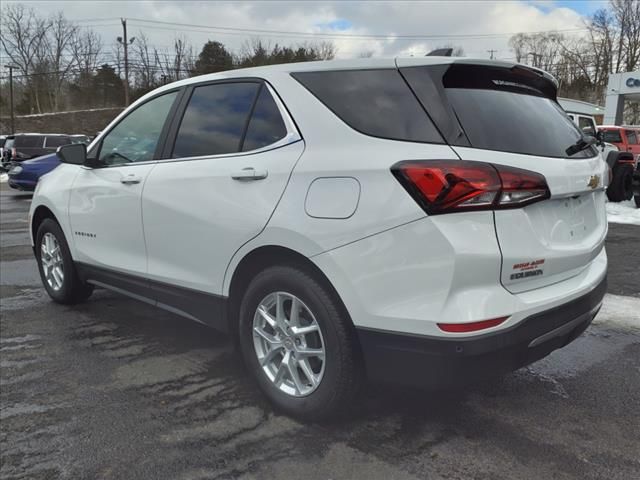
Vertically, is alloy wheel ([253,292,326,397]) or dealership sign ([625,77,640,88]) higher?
dealership sign ([625,77,640,88])

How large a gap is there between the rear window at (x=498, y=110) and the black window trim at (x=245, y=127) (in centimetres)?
65

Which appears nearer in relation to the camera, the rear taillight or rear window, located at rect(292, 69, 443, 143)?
the rear taillight

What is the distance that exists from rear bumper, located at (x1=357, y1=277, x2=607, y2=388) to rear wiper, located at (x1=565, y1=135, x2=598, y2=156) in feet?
2.47

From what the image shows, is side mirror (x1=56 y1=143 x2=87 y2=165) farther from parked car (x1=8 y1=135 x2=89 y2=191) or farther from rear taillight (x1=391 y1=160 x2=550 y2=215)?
parked car (x1=8 y1=135 x2=89 y2=191)

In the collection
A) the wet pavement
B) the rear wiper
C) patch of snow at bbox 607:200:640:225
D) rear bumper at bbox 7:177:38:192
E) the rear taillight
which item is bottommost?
the wet pavement

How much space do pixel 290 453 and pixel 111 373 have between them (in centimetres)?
155

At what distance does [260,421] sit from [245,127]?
161 centimetres

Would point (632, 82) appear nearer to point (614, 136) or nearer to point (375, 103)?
point (614, 136)

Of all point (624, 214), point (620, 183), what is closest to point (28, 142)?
point (624, 214)

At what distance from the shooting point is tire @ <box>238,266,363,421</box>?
2516mm

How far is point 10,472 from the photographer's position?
246cm

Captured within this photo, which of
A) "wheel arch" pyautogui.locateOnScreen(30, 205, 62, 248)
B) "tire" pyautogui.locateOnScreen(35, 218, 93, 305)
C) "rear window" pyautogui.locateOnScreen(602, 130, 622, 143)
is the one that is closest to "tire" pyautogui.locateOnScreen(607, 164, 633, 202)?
"tire" pyautogui.locateOnScreen(35, 218, 93, 305)

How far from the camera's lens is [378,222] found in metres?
2.32

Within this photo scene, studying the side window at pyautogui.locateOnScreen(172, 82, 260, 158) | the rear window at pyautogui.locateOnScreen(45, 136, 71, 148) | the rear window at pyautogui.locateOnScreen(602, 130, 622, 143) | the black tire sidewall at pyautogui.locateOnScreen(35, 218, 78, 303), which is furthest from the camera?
the rear window at pyautogui.locateOnScreen(45, 136, 71, 148)
